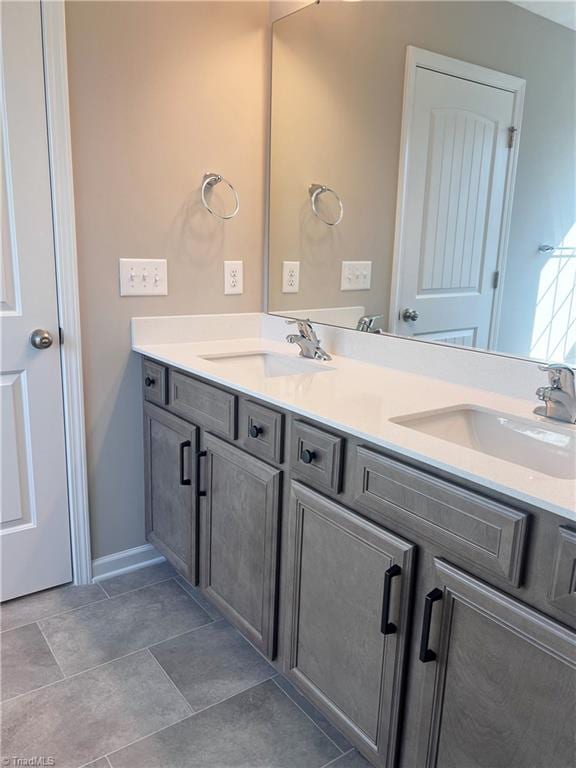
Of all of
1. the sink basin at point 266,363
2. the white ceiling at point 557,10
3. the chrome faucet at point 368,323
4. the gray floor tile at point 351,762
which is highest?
the white ceiling at point 557,10

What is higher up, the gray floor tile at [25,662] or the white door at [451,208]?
the white door at [451,208]

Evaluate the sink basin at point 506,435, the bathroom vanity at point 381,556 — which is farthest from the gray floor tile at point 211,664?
the sink basin at point 506,435

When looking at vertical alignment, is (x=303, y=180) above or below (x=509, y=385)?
above

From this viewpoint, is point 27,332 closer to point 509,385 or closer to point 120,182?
point 120,182

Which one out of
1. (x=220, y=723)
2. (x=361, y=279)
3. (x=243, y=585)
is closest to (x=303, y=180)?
(x=361, y=279)

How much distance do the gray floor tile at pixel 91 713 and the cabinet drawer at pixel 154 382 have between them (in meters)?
0.83

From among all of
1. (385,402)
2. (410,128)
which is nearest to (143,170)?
(410,128)

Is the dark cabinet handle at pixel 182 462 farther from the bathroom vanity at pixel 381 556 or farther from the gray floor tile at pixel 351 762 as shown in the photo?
the gray floor tile at pixel 351 762

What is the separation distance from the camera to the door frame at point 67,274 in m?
1.75

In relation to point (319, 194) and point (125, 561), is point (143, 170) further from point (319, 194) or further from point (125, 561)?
point (125, 561)

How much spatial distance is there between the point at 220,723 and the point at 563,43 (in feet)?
6.07

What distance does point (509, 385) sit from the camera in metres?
1.52

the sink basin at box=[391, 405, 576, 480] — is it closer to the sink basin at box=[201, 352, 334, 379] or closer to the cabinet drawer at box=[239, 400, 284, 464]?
the cabinet drawer at box=[239, 400, 284, 464]

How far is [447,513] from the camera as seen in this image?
41.1 inches
